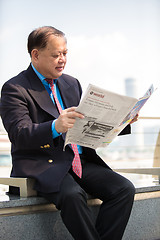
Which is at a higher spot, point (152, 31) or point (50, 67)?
point (50, 67)

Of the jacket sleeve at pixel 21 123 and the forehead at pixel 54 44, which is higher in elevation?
the forehead at pixel 54 44

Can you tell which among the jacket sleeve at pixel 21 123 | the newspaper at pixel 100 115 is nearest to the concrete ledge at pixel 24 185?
the jacket sleeve at pixel 21 123

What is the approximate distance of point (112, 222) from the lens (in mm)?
1703

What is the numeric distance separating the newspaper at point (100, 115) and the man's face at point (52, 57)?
422 mm

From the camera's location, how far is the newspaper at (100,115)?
1.43m

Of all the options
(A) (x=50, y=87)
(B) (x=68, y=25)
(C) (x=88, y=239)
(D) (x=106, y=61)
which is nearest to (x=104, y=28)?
(B) (x=68, y=25)

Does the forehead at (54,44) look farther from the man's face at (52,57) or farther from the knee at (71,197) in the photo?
the knee at (71,197)

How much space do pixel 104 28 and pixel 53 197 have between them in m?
6.63

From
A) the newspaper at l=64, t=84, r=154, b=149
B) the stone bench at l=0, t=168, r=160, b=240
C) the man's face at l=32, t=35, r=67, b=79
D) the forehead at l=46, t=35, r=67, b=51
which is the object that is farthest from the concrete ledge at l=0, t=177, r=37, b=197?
the forehead at l=46, t=35, r=67, b=51

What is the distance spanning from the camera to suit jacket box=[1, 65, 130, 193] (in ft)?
5.27

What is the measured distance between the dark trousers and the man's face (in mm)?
522

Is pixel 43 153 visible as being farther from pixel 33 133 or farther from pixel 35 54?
pixel 35 54

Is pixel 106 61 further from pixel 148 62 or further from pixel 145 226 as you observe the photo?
pixel 145 226

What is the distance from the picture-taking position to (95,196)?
1.85 metres
